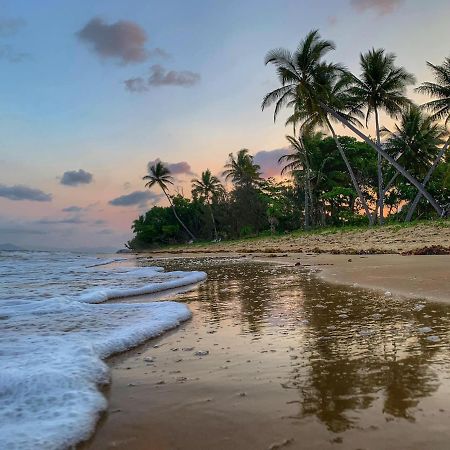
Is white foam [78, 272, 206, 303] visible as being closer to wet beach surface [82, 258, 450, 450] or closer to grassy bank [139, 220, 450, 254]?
wet beach surface [82, 258, 450, 450]

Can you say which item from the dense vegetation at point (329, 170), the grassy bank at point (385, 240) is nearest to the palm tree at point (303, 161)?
the dense vegetation at point (329, 170)

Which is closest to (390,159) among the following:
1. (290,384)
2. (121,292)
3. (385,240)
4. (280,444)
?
(385,240)

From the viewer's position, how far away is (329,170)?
1547 inches

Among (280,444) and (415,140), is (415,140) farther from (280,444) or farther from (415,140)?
(280,444)

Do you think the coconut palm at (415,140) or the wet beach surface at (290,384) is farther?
the coconut palm at (415,140)

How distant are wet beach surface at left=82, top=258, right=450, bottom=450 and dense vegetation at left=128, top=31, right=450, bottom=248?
2206cm

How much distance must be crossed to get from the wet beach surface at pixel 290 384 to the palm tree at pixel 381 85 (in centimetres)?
2669

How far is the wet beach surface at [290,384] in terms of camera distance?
2.00 m

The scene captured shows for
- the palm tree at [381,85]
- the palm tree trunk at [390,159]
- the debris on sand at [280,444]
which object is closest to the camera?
the debris on sand at [280,444]

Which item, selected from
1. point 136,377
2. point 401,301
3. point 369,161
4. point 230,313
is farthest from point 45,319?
point 369,161

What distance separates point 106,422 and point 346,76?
2818cm

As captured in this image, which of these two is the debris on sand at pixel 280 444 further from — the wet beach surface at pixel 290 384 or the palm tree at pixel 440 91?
the palm tree at pixel 440 91

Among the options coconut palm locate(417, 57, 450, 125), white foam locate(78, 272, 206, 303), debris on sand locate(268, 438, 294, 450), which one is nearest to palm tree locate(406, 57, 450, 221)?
coconut palm locate(417, 57, 450, 125)

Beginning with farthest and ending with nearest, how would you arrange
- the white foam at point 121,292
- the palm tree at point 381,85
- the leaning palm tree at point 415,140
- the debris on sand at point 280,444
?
the leaning palm tree at point 415,140, the palm tree at point 381,85, the white foam at point 121,292, the debris on sand at point 280,444
